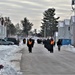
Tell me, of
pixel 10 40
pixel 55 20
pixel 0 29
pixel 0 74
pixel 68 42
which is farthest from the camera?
pixel 55 20

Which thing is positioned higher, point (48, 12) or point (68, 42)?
point (48, 12)

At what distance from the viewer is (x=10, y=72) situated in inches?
540

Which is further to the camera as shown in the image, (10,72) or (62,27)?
(62,27)

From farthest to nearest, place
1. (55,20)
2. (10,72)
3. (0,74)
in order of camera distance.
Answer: (55,20) < (10,72) < (0,74)

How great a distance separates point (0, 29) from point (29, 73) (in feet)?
273

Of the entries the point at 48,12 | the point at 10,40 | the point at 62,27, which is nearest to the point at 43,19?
the point at 48,12

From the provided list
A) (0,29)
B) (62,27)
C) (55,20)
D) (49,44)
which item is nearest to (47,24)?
(55,20)

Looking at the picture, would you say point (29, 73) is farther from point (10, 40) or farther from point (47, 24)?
point (47, 24)

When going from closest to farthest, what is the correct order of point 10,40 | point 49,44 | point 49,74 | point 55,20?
point 49,74 < point 49,44 < point 10,40 < point 55,20

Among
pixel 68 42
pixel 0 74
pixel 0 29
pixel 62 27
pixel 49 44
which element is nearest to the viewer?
pixel 0 74

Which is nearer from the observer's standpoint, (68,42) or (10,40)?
(10,40)

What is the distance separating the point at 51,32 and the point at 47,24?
5.33m

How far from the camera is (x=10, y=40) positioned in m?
74.9

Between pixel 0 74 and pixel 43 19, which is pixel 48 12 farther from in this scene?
pixel 0 74
